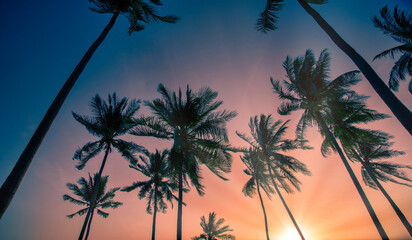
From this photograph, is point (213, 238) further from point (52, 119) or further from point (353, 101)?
point (52, 119)

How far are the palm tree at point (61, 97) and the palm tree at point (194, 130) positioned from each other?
3522 millimetres

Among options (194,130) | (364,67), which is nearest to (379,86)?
(364,67)

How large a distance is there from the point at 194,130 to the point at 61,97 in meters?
6.20

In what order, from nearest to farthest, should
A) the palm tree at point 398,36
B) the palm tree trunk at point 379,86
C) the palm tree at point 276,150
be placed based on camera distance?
1. the palm tree trunk at point 379,86
2. the palm tree at point 398,36
3. the palm tree at point 276,150

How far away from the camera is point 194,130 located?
9188mm

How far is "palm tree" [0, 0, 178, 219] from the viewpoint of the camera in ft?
8.67

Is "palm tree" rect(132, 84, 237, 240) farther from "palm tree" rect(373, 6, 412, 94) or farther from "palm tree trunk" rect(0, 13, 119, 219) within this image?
"palm tree" rect(373, 6, 412, 94)

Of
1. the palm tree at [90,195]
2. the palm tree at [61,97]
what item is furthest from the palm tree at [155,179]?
the palm tree at [61,97]

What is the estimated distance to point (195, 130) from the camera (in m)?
9.17

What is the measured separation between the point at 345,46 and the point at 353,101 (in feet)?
28.2

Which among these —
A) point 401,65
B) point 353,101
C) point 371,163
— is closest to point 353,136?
point 353,101

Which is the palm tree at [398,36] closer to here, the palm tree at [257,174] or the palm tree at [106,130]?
the palm tree at [257,174]

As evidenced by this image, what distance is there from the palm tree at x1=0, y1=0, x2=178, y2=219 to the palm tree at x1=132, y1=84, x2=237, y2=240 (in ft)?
11.6

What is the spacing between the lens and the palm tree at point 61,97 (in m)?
2.64
